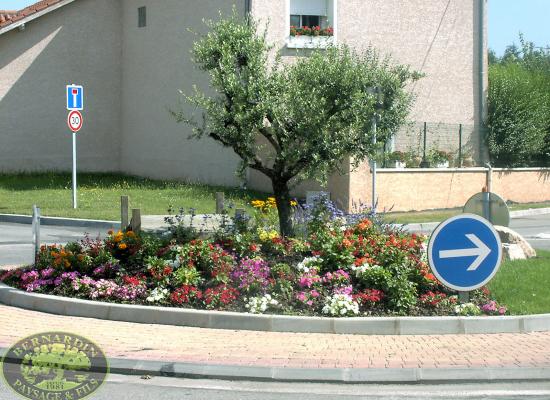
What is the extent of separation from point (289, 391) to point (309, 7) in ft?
64.9

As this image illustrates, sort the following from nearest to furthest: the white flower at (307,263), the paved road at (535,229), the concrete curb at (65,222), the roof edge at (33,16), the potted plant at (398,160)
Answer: the white flower at (307,263), the paved road at (535,229), the concrete curb at (65,222), the potted plant at (398,160), the roof edge at (33,16)

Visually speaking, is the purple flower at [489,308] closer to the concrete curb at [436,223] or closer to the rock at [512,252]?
the rock at [512,252]

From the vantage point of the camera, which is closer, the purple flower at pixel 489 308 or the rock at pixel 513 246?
the purple flower at pixel 489 308

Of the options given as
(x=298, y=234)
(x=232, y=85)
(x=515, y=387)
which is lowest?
(x=515, y=387)

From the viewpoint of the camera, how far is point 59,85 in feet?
93.3

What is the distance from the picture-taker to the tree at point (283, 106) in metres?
10.3

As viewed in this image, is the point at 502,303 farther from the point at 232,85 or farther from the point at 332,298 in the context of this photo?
the point at 232,85

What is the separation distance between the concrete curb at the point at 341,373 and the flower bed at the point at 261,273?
1685 mm

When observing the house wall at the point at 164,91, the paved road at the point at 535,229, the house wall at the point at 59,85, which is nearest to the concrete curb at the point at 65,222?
the house wall at the point at 164,91

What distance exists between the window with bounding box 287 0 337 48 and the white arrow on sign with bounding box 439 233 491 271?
1665cm

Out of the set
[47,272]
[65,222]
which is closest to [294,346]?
[47,272]

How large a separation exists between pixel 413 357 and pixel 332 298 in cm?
158

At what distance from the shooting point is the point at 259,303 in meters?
8.64

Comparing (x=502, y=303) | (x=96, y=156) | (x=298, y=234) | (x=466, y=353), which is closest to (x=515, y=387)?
(x=466, y=353)
